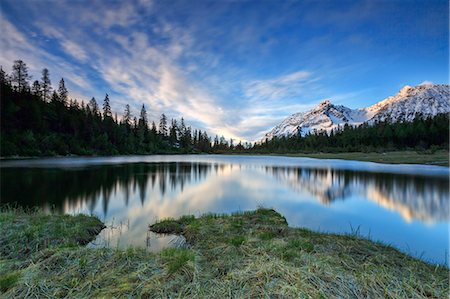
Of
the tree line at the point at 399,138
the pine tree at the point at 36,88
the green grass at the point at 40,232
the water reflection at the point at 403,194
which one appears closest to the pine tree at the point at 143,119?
the pine tree at the point at 36,88

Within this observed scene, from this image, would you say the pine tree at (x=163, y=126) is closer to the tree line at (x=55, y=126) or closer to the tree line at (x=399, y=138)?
the tree line at (x=55, y=126)

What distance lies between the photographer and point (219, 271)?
5.55 metres

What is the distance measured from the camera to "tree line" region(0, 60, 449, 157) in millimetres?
62203

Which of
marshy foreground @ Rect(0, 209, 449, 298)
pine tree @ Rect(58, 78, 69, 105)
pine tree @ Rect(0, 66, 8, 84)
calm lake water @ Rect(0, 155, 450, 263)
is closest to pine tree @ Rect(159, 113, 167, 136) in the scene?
pine tree @ Rect(58, 78, 69, 105)

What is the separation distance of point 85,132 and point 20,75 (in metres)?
25.8

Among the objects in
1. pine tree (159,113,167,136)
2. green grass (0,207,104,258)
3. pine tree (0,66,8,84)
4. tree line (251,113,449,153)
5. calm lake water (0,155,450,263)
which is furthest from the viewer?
pine tree (159,113,167,136)

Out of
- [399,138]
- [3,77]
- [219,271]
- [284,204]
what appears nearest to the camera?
[219,271]

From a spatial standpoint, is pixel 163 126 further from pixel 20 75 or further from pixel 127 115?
pixel 20 75

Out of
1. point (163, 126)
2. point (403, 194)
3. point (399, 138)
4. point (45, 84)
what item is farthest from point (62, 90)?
point (399, 138)

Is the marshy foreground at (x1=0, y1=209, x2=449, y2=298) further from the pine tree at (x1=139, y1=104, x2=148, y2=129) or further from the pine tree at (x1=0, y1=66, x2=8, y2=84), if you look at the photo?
the pine tree at (x1=139, y1=104, x2=148, y2=129)

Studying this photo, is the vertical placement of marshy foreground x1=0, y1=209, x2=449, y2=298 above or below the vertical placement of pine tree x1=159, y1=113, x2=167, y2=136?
below

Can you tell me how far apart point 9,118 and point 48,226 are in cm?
7173

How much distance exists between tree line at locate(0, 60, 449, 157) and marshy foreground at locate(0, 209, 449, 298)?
61.8 meters

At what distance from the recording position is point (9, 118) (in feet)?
204
